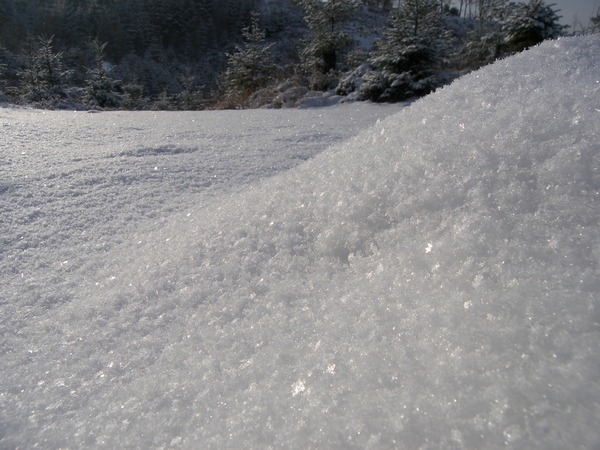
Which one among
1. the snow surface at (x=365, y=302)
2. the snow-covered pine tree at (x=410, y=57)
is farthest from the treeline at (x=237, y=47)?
the snow surface at (x=365, y=302)

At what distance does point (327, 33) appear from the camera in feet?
39.5

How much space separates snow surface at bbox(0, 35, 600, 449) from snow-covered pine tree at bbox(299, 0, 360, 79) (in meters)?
11.9

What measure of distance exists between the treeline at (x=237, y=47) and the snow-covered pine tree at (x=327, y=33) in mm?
46

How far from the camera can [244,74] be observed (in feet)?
41.5

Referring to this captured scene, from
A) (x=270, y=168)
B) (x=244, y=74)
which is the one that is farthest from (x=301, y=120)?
(x=244, y=74)

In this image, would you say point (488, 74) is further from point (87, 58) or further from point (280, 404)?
point (87, 58)

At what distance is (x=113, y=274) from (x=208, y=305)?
0.48 meters

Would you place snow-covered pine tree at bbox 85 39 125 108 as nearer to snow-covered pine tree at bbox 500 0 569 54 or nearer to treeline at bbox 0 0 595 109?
treeline at bbox 0 0 595 109

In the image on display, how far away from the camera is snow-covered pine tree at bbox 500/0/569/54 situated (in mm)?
8367

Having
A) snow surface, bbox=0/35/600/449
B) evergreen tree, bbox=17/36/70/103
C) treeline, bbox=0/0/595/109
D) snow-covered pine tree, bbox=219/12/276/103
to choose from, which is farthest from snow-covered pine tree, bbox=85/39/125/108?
snow surface, bbox=0/35/600/449

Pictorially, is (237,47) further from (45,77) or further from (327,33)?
(45,77)

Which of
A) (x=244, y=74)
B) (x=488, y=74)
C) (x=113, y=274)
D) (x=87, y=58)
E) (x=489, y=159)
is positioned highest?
(x=87, y=58)

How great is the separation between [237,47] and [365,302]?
13.9 metres

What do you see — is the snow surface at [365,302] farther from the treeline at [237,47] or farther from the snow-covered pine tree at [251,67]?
the snow-covered pine tree at [251,67]
